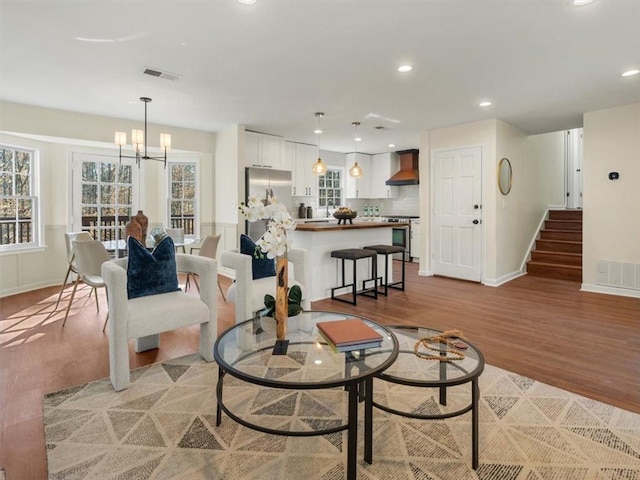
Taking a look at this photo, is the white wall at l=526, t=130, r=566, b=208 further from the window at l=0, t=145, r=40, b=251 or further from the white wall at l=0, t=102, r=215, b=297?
the window at l=0, t=145, r=40, b=251

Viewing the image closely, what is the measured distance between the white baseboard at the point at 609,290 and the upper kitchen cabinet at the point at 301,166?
4.87 m

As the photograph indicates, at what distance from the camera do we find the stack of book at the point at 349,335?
1.74 metres

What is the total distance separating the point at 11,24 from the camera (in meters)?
2.62

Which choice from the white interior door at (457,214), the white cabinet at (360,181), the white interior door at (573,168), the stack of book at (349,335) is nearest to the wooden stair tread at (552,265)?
the white interior door at (457,214)

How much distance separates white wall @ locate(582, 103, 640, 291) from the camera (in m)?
4.75

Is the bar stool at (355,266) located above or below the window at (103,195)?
below

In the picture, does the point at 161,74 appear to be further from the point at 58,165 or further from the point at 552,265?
the point at 552,265

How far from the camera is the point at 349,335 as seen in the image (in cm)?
181

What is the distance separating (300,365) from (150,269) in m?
1.64

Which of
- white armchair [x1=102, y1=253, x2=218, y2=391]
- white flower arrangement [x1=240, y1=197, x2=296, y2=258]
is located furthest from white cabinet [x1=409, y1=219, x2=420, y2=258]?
white flower arrangement [x1=240, y1=197, x2=296, y2=258]

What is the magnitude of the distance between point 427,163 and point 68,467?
5.92 metres

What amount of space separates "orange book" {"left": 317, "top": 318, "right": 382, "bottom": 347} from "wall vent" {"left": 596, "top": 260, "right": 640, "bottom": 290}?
15.5 feet

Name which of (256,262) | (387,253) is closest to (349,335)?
(256,262)

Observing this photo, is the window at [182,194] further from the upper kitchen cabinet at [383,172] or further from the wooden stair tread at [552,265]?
the wooden stair tread at [552,265]
